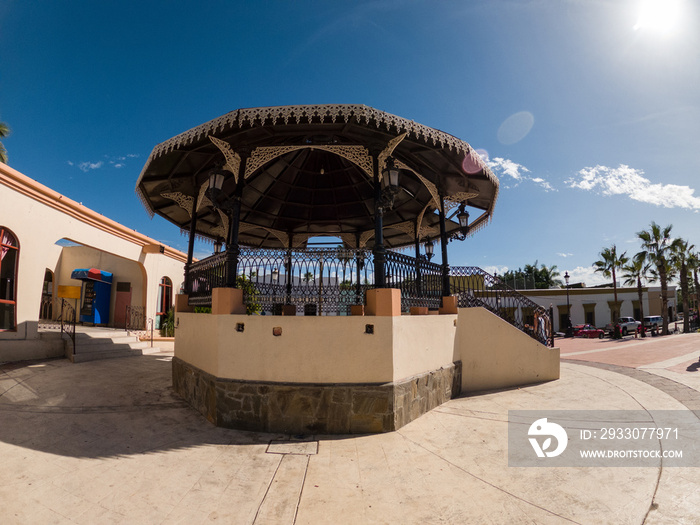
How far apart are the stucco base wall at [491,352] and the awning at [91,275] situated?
59.2 ft

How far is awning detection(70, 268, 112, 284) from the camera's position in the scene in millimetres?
16719

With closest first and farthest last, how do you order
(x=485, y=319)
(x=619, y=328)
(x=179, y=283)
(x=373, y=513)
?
(x=373, y=513)
(x=485, y=319)
(x=179, y=283)
(x=619, y=328)

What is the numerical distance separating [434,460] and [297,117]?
5945 mm

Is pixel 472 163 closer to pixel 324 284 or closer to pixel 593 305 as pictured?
pixel 324 284

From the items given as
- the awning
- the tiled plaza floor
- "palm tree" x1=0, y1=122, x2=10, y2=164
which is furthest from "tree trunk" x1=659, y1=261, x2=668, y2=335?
"palm tree" x1=0, y1=122, x2=10, y2=164

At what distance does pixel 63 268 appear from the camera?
18.3 metres

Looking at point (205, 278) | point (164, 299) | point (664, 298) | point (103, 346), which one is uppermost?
point (205, 278)

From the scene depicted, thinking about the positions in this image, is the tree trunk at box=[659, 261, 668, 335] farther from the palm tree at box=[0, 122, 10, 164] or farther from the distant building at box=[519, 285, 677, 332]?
the palm tree at box=[0, 122, 10, 164]

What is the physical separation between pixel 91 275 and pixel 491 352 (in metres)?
18.8

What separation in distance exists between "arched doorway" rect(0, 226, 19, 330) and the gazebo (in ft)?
12.1

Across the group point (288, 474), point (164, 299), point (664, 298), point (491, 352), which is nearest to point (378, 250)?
point (288, 474)

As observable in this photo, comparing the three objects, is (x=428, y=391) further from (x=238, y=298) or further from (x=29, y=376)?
(x=29, y=376)

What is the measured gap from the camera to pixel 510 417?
601 centimetres

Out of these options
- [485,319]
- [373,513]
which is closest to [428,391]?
[485,319]
